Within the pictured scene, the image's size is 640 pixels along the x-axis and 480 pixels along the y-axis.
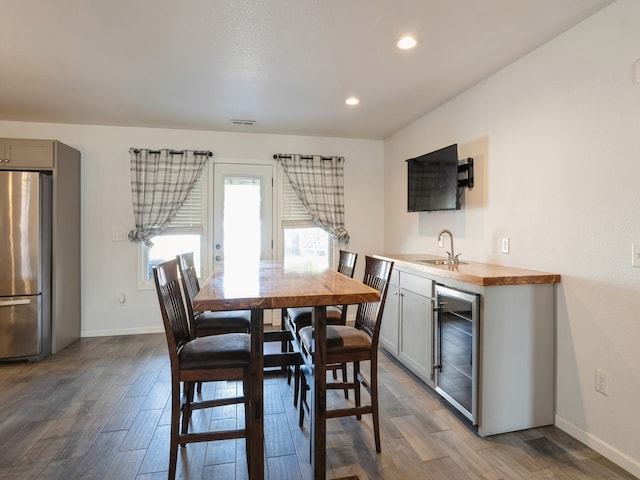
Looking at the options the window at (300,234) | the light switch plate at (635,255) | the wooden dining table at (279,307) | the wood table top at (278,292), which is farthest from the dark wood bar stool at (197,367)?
the window at (300,234)

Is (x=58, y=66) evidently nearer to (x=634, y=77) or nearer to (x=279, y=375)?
(x=279, y=375)

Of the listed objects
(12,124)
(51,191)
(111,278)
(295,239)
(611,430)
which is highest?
(12,124)

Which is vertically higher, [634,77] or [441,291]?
[634,77]

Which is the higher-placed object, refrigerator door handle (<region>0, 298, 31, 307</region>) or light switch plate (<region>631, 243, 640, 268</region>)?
light switch plate (<region>631, 243, 640, 268</region>)

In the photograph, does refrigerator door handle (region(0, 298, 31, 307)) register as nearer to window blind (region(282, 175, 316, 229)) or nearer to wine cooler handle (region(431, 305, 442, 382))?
window blind (region(282, 175, 316, 229))

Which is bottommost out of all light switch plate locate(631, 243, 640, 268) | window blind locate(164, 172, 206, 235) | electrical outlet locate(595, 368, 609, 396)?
electrical outlet locate(595, 368, 609, 396)

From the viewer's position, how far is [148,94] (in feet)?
10.2

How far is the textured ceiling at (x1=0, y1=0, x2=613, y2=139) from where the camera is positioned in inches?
75.8

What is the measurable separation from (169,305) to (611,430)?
2503mm

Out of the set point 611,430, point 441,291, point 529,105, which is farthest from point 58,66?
point 611,430

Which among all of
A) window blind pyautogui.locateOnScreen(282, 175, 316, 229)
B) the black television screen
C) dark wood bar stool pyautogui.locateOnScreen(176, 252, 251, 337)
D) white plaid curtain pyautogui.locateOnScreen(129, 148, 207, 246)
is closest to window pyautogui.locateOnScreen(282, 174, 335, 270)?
window blind pyautogui.locateOnScreen(282, 175, 316, 229)

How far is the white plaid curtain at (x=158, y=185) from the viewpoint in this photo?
4086 millimetres

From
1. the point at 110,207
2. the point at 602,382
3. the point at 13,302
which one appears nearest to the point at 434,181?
the point at 602,382

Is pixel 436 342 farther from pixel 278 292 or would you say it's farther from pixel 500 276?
pixel 278 292
